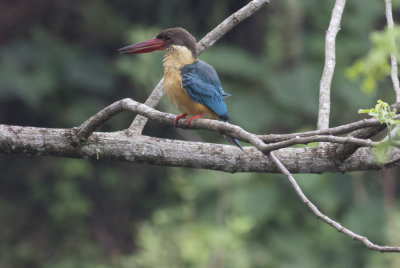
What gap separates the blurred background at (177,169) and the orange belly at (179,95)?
1887 mm

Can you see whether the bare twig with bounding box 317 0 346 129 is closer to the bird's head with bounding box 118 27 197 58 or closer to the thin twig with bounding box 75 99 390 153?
the thin twig with bounding box 75 99 390 153

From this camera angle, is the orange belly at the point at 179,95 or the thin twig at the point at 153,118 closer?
the thin twig at the point at 153,118

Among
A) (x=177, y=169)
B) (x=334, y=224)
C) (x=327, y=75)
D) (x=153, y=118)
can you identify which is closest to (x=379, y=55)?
(x=334, y=224)

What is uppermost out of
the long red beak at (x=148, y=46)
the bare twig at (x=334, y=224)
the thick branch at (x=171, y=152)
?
the long red beak at (x=148, y=46)

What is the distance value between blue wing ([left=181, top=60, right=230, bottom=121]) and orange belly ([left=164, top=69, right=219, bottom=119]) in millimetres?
25

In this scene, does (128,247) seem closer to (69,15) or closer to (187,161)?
(69,15)

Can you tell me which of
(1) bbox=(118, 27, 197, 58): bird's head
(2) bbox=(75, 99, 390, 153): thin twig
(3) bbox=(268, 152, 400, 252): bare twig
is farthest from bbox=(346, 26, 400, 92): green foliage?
(1) bbox=(118, 27, 197, 58): bird's head

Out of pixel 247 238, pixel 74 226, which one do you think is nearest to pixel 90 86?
pixel 74 226

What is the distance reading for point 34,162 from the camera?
9.60 metres

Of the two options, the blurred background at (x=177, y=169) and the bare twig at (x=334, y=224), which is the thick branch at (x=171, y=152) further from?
the blurred background at (x=177, y=169)

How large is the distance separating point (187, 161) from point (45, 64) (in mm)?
6401

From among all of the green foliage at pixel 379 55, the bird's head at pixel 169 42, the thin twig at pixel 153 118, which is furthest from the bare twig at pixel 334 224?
the bird's head at pixel 169 42

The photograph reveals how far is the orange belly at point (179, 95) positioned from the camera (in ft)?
12.6

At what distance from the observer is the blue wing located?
12.6 feet
